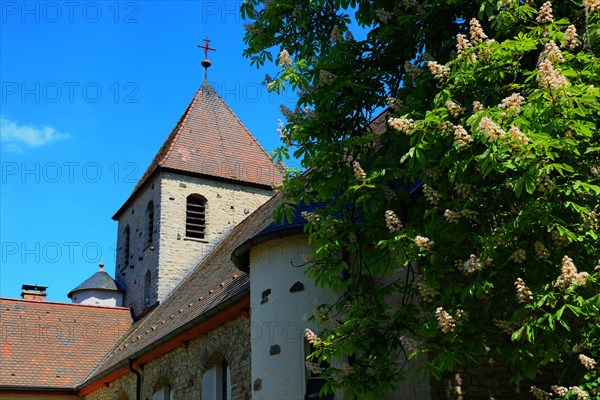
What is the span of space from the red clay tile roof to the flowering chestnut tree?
1555cm

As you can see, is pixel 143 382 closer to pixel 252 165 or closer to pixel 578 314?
pixel 252 165

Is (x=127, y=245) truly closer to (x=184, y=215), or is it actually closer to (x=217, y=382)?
(x=184, y=215)

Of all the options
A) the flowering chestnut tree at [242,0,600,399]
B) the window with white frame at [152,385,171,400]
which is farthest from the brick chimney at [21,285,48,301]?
the flowering chestnut tree at [242,0,600,399]

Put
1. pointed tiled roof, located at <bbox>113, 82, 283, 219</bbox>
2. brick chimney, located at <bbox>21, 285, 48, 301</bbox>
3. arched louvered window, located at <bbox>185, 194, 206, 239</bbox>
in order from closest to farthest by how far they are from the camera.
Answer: arched louvered window, located at <bbox>185, 194, 206, 239</bbox> → pointed tiled roof, located at <bbox>113, 82, 283, 219</bbox> → brick chimney, located at <bbox>21, 285, 48, 301</bbox>

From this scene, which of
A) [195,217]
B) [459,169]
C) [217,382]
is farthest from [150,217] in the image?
[459,169]

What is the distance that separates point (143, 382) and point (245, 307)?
19.3 feet

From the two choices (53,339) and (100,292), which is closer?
(53,339)

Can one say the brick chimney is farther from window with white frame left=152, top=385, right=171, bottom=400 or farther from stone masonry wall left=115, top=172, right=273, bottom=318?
window with white frame left=152, top=385, right=171, bottom=400

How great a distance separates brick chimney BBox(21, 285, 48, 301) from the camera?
28.9 meters

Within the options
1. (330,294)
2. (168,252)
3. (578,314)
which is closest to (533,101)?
(578,314)

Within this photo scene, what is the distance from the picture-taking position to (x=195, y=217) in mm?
25234

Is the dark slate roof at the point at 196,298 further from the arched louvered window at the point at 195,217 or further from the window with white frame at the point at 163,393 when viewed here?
the arched louvered window at the point at 195,217

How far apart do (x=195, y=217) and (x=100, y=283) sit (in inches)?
204

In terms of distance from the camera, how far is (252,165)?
87.7 ft
